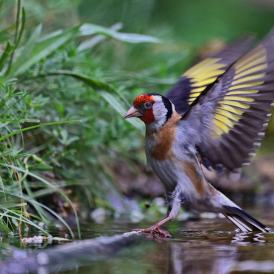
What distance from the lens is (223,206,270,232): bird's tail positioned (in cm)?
460

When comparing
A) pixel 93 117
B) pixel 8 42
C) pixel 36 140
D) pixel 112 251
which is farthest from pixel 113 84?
pixel 112 251

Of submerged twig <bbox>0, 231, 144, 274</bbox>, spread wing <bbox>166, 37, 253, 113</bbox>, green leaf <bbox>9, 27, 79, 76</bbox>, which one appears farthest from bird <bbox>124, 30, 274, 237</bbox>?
submerged twig <bbox>0, 231, 144, 274</bbox>

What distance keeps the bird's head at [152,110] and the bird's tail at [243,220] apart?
2.04 feet

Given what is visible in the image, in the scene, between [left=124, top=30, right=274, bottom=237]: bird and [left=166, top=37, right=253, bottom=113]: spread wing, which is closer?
[left=124, top=30, right=274, bottom=237]: bird

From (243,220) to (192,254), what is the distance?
3.55ft

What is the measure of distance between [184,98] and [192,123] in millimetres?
635

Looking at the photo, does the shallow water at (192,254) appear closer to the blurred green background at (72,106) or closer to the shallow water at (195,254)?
the shallow water at (195,254)

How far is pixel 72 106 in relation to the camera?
5.41m

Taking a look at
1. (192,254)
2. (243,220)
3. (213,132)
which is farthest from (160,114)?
(192,254)

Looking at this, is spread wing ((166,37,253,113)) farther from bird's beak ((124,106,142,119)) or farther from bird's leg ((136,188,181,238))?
bird's leg ((136,188,181,238))

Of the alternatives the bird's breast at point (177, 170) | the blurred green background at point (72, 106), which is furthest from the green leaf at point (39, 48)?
the bird's breast at point (177, 170)

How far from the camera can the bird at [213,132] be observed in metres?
4.50

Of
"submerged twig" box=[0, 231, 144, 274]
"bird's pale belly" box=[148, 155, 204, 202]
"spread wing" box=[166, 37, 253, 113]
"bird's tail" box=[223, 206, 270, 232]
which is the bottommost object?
"bird's tail" box=[223, 206, 270, 232]

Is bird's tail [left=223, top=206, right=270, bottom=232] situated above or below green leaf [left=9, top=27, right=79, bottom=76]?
below
